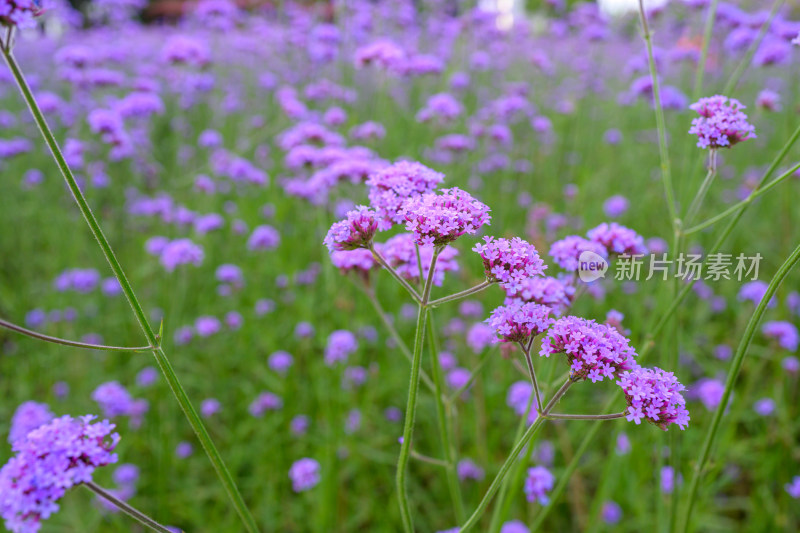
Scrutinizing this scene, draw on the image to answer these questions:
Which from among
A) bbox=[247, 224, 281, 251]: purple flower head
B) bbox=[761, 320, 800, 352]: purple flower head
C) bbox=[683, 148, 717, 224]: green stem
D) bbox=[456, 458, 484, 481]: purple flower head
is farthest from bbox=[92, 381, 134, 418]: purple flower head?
bbox=[761, 320, 800, 352]: purple flower head

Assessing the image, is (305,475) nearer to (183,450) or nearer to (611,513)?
(183,450)

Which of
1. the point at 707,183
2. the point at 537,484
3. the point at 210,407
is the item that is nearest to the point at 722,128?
the point at 707,183

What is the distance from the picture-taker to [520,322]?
106 centimetres

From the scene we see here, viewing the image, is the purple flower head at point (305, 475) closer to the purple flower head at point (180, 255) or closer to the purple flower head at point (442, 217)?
the purple flower head at point (180, 255)

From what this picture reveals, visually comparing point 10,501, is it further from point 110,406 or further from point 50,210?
point 50,210

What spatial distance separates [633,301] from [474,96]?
122 inches

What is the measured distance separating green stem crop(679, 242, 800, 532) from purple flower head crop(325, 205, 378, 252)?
75 cm

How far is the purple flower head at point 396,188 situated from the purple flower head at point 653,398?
0.54 m

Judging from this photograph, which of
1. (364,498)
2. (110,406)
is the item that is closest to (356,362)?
(364,498)

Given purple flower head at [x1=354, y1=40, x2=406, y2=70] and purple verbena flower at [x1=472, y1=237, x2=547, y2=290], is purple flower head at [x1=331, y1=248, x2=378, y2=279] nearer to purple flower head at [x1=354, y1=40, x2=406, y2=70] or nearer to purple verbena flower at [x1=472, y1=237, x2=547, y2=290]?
purple verbena flower at [x1=472, y1=237, x2=547, y2=290]

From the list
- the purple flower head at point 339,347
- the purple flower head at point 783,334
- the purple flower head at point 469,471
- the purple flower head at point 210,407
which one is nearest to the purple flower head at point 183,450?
the purple flower head at point 210,407

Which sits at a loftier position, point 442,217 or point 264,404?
point 442,217

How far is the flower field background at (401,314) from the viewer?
155cm

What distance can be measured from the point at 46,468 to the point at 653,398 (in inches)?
40.3
